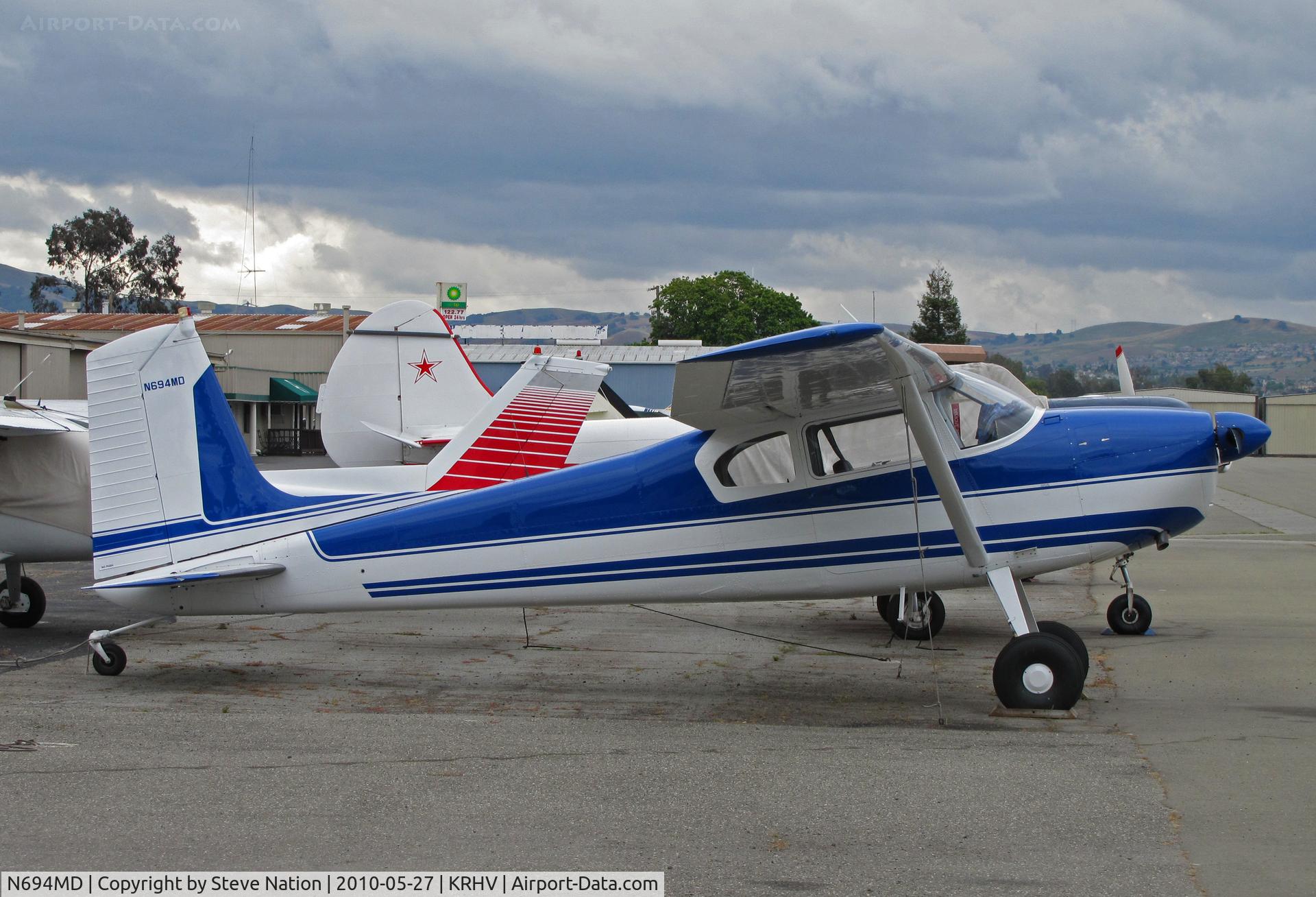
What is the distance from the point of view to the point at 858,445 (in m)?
7.08

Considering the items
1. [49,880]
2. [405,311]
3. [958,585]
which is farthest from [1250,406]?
[49,880]

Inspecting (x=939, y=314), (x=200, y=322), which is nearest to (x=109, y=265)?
(x=200, y=322)

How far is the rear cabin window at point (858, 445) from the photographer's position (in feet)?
23.1

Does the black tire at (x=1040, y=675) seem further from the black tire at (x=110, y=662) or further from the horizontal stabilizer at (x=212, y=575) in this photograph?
the black tire at (x=110, y=662)

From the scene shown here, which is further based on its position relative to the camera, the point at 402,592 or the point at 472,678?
the point at 472,678

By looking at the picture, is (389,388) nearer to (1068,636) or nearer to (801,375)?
(801,375)

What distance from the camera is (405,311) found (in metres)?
15.6

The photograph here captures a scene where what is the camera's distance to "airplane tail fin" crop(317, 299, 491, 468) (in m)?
15.6

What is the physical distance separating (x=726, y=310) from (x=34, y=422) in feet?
270

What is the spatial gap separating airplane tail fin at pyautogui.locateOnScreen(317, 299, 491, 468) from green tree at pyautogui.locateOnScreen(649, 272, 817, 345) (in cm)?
7253

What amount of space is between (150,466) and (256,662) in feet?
6.18

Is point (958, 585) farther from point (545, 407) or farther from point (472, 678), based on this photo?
point (545, 407)

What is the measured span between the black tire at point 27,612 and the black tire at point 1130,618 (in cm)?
989

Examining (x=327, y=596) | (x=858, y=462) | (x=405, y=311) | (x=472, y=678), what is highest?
(x=405, y=311)
